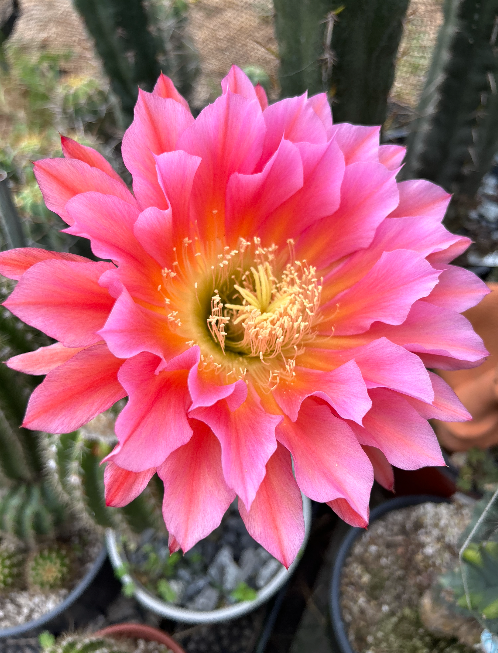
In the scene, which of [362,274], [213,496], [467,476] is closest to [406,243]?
[362,274]

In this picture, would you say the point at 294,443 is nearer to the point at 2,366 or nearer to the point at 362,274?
the point at 362,274

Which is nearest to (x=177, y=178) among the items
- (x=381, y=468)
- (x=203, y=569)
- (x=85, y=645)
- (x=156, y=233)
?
(x=156, y=233)

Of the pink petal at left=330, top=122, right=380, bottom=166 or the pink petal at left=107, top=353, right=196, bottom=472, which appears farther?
the pink petal at left=330, top=122, right=380, bottom=166

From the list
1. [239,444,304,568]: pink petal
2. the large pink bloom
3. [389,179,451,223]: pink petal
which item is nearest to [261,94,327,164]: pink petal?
the large pink bloom

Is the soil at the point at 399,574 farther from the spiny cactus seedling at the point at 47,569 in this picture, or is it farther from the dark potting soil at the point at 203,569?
the spiny cactus seedling at the point at 47,569

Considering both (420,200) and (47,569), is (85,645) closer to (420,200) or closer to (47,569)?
(47,569)

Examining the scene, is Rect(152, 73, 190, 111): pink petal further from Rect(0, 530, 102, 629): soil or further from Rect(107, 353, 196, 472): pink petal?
Rect(0, 530, 102, 629): soil

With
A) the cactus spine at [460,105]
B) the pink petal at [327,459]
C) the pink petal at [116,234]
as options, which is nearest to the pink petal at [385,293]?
the pink petal at [327,459]
